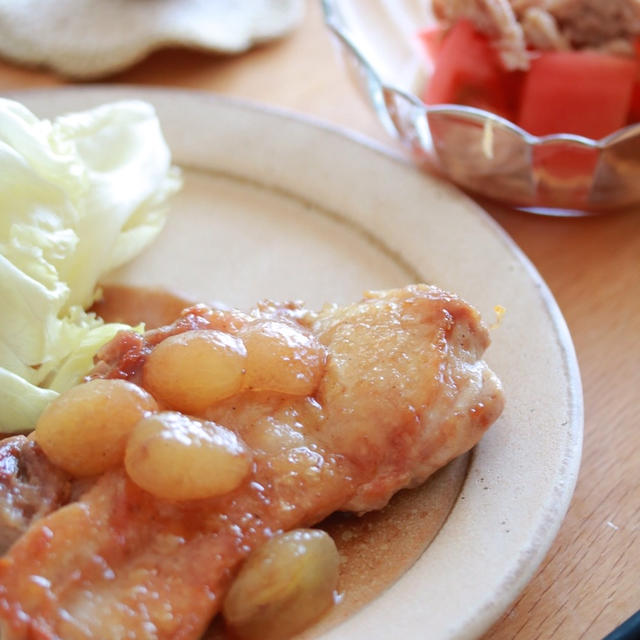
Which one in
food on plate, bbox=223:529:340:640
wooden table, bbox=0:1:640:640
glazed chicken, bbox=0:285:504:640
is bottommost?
wooden table, bbox=0:1:640:640

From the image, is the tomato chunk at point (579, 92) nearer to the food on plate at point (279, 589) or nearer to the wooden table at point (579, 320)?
the wooden table at point (579, 320)

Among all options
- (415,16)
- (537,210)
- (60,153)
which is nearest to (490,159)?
(537,210)

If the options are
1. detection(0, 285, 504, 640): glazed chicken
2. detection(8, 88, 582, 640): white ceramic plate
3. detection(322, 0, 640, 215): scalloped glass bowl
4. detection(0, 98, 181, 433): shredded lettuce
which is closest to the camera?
detection(0, 285, 504, 640): glazed chicken

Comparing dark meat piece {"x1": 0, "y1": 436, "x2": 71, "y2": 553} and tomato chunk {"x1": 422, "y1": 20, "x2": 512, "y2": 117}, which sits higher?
tomato chunk {"x1": 422, "y1": 20, "x2": 512, "y2": 117}

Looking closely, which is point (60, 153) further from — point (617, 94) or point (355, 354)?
point (617, 94)

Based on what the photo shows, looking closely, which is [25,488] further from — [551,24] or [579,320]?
[551,24]

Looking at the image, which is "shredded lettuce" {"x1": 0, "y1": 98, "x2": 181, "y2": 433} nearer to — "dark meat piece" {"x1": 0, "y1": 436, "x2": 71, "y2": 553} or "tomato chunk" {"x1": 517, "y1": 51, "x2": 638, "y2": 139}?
"dark meat piece" {"x1": 0, "y1": 436, "x2": 71, "y2": 553}

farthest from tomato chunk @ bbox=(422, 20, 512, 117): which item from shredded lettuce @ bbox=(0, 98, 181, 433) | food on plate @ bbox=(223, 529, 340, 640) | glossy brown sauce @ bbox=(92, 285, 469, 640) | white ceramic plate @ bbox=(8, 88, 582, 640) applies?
food on plate @ bbox=(223, 529, 340, 640)
